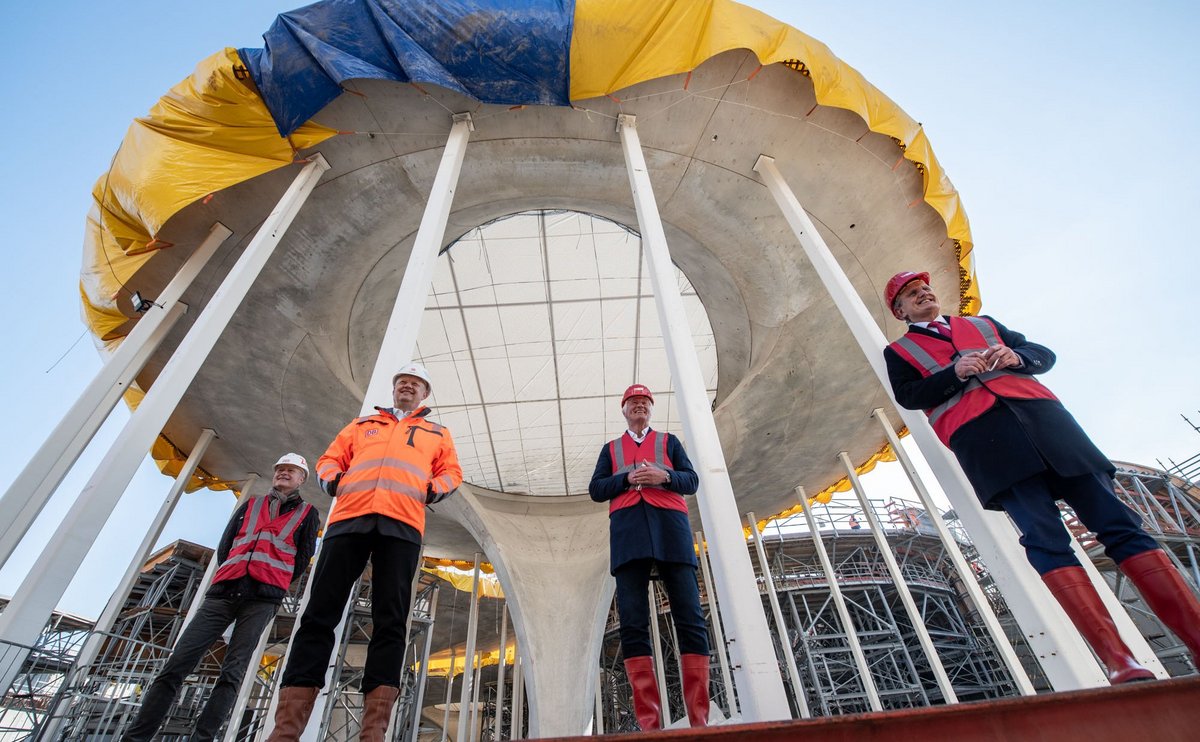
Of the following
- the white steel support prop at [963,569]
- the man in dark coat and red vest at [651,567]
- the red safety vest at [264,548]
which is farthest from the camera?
the white steel support prop at [963,569]

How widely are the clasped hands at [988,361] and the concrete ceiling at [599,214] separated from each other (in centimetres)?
454

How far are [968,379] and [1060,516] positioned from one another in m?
0.70

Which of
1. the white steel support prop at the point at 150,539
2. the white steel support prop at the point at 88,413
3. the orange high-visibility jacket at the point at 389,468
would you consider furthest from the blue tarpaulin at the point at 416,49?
the white steel support prop at the point at 150,539

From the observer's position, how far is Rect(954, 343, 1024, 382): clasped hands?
2.58 m

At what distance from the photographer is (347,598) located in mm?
2510

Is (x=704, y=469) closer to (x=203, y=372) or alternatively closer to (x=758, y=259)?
(x=758, y=259)

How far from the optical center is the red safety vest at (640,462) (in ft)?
10.6

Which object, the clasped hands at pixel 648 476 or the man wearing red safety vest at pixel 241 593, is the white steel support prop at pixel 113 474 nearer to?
the man wearing red safety vest at pixel 241 593

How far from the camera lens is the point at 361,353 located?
927 centimetres

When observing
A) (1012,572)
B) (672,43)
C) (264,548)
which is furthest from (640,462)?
(672,43)

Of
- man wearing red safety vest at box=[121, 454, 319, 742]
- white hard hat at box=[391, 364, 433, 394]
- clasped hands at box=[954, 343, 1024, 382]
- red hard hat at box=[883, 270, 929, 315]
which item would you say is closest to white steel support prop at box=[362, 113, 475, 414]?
white hard hat at box=[391, 364, 433, 394]

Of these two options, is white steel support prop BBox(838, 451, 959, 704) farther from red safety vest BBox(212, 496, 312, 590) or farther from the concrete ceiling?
red safety vest BBox(212, 496, 312, 590)

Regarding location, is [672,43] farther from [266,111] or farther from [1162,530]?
[1162,530]

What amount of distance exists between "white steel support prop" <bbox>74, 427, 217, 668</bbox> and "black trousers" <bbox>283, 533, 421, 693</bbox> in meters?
6.46
